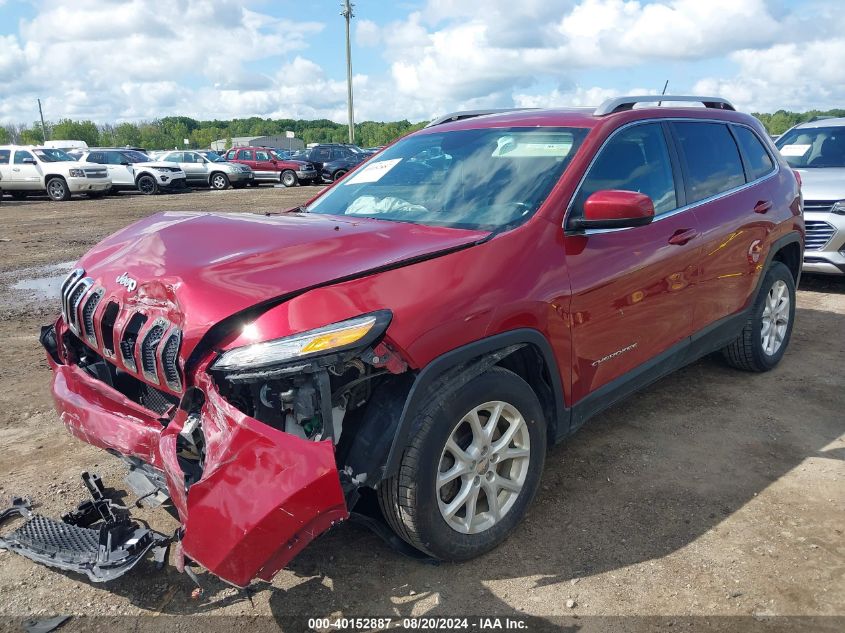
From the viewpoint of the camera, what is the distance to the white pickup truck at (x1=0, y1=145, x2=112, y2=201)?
20.6m

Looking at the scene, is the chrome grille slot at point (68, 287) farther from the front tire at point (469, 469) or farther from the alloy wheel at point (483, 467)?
the alloy wheel at point (483, 467)

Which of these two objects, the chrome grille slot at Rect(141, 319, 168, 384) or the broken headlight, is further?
the chrome grille slot at Rect(141, 319, 168, 384)

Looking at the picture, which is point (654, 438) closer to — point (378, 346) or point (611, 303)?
point (611, 303)

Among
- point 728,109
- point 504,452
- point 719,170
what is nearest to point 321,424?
point 504,452

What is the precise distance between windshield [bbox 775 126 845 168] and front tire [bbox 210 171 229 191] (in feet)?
74.1

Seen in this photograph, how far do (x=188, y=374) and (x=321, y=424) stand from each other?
1.66 feet

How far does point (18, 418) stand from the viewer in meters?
4.25

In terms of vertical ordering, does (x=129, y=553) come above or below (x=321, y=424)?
below

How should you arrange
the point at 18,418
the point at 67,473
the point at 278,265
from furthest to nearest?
the point at 18,418
the point at 67,473
the point at 278,265

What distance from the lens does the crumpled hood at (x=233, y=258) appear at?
237cm

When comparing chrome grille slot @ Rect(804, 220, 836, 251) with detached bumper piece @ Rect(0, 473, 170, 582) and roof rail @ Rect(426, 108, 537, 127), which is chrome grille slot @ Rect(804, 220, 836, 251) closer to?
roof rail @ Rect(426, 108, 537, 127)

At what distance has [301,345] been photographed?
221 centimetres

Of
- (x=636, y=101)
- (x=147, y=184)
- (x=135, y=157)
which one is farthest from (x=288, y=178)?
(x=636, y=101)

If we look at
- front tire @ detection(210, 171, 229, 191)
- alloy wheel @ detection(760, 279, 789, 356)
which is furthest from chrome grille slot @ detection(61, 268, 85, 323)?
front tire @ detection(210, 171, 229, 191)
